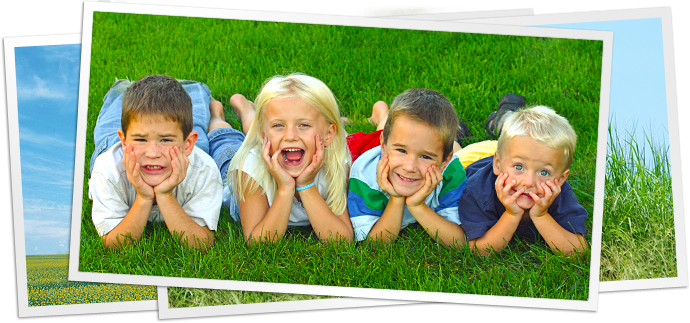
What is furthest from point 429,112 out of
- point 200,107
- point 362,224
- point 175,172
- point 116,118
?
A: point 116,118

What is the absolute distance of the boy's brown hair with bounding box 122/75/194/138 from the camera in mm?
2648

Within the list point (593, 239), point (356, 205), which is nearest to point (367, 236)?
point (356, 205)

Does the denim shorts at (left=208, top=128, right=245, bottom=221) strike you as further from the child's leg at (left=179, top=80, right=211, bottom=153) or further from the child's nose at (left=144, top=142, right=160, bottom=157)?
the child's nose at (left=144, top=142, right=160, bottom=157)

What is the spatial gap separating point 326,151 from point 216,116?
957mm

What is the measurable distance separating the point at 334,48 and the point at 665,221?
6.74ft

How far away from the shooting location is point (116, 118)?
2.85 m

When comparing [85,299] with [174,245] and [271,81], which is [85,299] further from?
[271,81]

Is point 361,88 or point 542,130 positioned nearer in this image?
point 542,130

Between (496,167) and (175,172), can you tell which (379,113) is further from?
(175,172)

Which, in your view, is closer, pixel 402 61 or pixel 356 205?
pixel 356 205

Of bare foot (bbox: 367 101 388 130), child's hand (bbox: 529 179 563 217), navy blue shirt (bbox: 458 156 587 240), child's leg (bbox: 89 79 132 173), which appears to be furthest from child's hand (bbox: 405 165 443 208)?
child's leg (bbox: 89 79 132 173)

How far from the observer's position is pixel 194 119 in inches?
119

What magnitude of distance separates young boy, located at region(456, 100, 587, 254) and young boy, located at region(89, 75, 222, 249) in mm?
1328

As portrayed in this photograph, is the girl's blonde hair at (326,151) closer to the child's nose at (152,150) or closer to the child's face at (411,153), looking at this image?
the child's face at (411,153)
